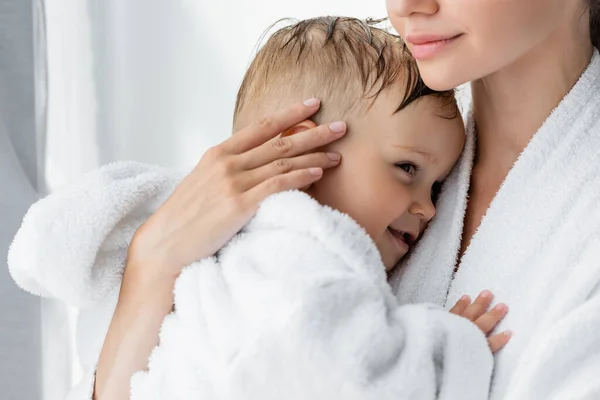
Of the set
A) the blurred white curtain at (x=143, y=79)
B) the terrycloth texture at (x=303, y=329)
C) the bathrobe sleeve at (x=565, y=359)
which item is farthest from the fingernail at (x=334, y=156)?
the blurred white curtain at (x=143, y=79)

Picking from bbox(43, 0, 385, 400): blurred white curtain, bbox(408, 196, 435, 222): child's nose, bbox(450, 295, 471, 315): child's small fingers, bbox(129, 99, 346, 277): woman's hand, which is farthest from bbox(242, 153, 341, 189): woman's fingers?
bbox(43, 0, 385, 400): blurred white curtain

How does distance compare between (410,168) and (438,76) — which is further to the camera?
(410,168)

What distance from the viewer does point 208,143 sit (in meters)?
2.36

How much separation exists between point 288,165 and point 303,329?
1.02ft

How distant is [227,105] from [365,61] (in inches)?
40.4

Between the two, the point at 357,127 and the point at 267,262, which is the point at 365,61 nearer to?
the point at 357,127

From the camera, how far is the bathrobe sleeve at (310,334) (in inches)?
42.9

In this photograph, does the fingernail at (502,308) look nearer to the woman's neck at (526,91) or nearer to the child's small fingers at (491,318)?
the child's small fingers at (491,318)

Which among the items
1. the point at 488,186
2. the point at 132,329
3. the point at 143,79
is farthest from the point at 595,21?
the point at 143,79

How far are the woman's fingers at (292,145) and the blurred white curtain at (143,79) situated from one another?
892 millimetres

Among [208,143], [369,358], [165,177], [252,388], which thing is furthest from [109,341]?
[208,143]

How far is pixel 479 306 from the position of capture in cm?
125

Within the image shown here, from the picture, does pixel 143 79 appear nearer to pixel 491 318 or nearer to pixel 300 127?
pixel 300 127

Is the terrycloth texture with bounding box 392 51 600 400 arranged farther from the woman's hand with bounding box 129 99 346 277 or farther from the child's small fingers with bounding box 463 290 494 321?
the woman's hand with bounding box 129 99 346 277
